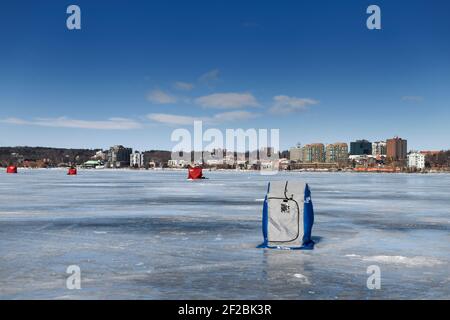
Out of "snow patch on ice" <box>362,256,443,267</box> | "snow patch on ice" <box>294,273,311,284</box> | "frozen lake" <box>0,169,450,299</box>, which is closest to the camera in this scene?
"frozen lake" <box>0,169,450,299</box>

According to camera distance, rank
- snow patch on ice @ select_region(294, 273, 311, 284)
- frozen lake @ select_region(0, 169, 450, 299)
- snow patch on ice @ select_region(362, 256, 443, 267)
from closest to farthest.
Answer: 1. frozen lake @ select_region(0, 169, 450, 299)
2. snow patch on ice @ select_region(294, 273, 311, 284)
3. snow patch on ice @ select_region(362, 256, 443, 267)

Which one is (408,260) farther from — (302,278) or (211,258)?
(211,258)

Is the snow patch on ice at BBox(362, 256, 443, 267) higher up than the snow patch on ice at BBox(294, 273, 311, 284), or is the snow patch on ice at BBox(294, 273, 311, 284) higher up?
the snow patch on ice at BBox(294, 273, 311, 284)

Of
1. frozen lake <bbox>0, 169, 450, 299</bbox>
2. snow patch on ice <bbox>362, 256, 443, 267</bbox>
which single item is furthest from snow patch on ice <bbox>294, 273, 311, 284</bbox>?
snow patch on ice <bbox>362, 256, 443, 267</bbox>

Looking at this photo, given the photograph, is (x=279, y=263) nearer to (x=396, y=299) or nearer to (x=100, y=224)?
(x=396, y=299)

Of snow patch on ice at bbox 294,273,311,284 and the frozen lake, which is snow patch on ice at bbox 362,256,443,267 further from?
snow patch on ice at bbox 294,273,311,284

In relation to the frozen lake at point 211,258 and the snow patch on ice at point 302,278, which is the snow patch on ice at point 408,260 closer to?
the frozen lake at point 211,258

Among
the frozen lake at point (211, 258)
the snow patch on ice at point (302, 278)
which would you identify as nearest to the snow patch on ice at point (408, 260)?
the frozen lake at point (211, 258)

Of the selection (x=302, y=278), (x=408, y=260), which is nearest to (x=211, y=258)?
(x=302, y=278)

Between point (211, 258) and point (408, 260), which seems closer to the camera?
point (408, 260)

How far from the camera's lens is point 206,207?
24.3 m

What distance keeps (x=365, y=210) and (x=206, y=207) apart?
22.3ft
